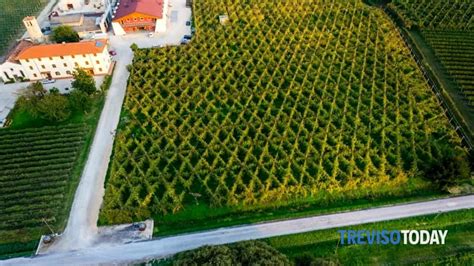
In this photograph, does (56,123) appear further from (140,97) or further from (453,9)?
(453,9)

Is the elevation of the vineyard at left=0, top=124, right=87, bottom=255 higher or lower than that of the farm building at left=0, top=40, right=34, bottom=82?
lower

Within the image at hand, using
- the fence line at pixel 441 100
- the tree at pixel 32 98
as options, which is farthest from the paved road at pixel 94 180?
the fence line at pixel 441 100

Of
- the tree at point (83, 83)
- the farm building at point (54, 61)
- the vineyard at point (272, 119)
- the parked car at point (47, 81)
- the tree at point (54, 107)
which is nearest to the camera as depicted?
the vineyard at point (272, 119)

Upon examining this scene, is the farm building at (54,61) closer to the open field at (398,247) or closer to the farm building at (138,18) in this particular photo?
the farm building at (138,18)

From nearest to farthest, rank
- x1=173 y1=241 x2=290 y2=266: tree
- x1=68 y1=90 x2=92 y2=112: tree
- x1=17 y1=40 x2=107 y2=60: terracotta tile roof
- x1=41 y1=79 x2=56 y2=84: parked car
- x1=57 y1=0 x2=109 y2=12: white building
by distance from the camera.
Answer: x1=173 y1=241 x2=290 y2=266: tree < x1=68 y1=90 x2=92 y2=112: tree < x1=17 y1=40 x2=107 y2=60: terracotta tile roof < x1=41 y1=79 x2=56 y2=84: parked car < x1=57 y1=0 x2=109 y2=12: white building

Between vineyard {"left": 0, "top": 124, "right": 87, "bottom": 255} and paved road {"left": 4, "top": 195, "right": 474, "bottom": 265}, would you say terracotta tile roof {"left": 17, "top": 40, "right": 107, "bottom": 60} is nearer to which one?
vineyard {"left": 0, "top": 124, "right": 87, "bottom": 255}

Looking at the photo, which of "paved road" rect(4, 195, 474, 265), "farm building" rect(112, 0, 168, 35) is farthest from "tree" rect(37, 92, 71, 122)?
"farm building" rect(112, 0, 168, 35)

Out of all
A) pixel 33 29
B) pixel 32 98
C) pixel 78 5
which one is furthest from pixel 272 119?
pixel 78 5
